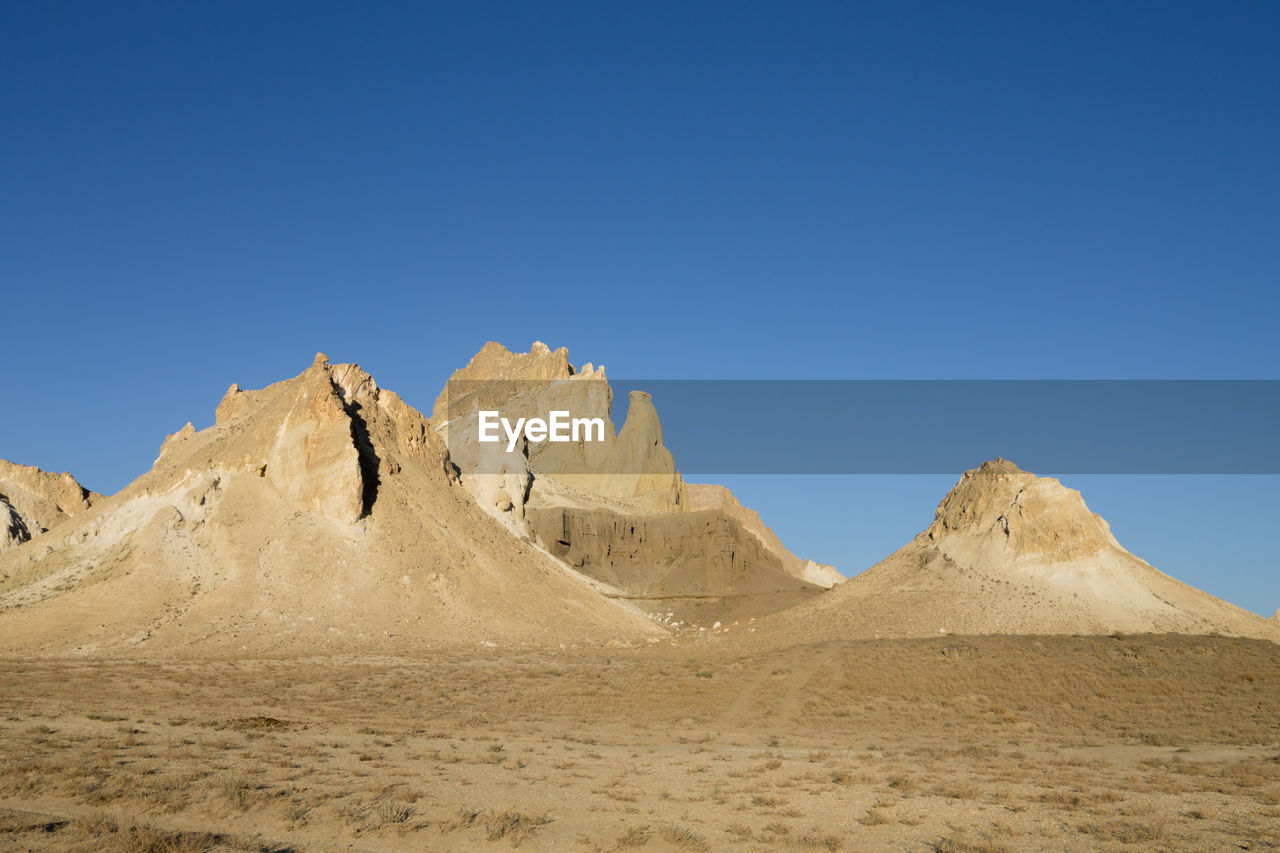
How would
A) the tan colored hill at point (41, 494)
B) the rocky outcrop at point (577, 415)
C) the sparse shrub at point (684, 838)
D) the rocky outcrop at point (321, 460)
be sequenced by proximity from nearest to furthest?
the sparse shrub at point (684, 838) < the rocky outcrop at point (321, 460) < the tan colored hill at point (41, 494) < the rocky outcrop at point (577, 415)

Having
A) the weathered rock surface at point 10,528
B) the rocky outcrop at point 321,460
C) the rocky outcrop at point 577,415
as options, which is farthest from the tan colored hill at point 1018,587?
the rocky outcrop at point 577,415

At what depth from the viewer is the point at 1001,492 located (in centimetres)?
4447

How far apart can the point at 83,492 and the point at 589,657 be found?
63.2 meters

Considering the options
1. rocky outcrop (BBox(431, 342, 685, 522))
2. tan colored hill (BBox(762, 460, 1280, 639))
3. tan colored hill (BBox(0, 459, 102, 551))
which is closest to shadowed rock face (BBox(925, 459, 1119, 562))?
tan colored hill (BBox(762, 460, 1280, 639))

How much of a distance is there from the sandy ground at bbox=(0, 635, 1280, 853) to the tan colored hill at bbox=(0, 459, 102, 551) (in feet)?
170

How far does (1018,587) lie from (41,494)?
251ft

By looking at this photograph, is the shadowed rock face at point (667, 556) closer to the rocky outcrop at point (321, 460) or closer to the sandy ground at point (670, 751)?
the rocky outcrop at point (321, 460)

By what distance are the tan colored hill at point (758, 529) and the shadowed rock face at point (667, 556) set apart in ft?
91.7

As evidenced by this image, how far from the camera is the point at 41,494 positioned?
77875mm

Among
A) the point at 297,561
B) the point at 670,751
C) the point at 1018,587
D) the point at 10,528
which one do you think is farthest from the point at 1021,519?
the point at 10,528

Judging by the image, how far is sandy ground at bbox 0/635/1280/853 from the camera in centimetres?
1160

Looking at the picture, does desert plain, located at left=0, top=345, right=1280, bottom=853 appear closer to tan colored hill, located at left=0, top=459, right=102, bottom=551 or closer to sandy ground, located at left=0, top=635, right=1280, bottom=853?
sandy ground, located at left=0, top=635, right=1280, bottom=853

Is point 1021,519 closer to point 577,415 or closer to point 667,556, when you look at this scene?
point 667,556

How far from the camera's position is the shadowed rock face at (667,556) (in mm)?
81625
